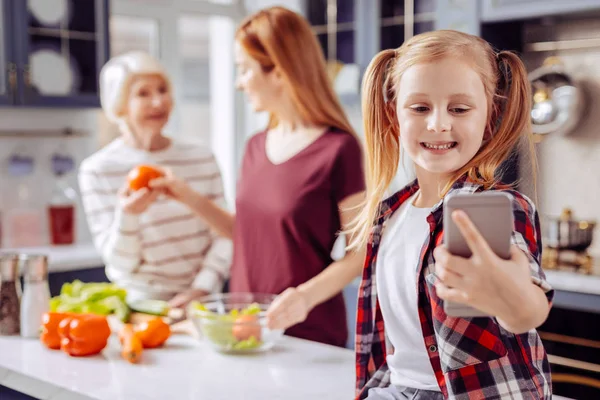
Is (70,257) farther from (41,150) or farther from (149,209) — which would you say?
(149,209)

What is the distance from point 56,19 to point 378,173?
9.43 feet

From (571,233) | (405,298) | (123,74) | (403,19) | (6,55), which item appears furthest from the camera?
(403,19)

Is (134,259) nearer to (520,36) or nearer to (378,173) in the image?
(378,173)

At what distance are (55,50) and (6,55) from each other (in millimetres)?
259

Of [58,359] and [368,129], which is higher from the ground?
[368,129]

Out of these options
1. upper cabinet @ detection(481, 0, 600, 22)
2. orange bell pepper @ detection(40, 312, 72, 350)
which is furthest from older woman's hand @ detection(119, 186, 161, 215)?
upper cabinet @ detection(481, 0, 600, 22)

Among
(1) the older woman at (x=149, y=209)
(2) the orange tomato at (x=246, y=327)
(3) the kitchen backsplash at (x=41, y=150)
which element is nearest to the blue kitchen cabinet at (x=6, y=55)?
(3) the kitchen backsplash at (x=41, y=150)

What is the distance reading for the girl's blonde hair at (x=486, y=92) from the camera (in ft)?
3.61

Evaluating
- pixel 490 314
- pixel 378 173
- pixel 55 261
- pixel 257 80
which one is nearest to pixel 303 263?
pixel 257 80

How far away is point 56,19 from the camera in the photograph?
3.72m

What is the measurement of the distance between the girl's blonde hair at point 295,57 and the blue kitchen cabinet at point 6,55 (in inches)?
74.3

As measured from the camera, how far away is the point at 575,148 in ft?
11.4

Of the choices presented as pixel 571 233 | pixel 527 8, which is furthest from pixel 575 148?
pixel 527 8

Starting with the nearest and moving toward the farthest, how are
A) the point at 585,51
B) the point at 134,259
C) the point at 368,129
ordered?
the point at 368,129, the point at 134,259, the point at 585,51
